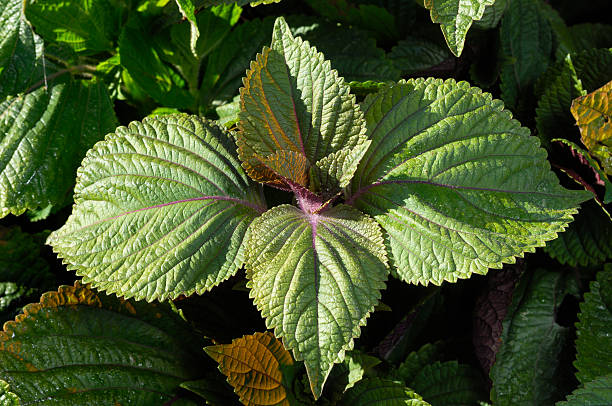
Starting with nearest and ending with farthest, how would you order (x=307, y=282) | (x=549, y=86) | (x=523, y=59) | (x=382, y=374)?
(x=307, y=282) → (x=382, y=374) → (x=549, y=86) → (x=523, y=59)

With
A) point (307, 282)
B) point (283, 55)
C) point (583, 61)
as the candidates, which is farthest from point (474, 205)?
point (583, 61)

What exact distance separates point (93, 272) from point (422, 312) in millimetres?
749

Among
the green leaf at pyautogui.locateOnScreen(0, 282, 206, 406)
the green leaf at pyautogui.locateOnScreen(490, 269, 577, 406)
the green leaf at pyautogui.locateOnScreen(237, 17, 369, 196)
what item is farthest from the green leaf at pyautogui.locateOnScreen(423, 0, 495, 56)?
the green leaf at pyautogui.locateOnScreen(0, 282, 206, 406)

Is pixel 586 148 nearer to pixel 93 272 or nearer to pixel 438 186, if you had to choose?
pixel 438 186

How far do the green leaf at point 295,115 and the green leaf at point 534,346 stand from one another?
574 mm

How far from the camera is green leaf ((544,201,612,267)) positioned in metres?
1.25

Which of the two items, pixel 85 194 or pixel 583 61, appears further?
pixel 583 61

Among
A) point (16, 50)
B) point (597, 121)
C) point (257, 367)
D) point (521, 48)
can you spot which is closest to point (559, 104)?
point (597, 121)

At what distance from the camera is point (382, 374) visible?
120cm

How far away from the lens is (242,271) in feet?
3.84

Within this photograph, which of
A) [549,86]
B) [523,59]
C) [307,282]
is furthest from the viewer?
[523,59]

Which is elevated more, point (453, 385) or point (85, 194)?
point (85, 194)

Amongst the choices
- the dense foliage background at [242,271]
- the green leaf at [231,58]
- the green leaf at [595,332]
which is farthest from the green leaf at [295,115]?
the green leaf at [595,332]

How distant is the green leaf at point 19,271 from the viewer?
48.1 inches
